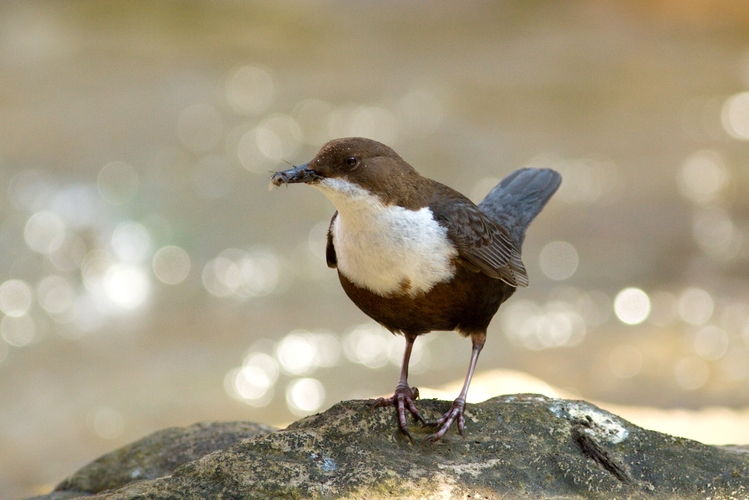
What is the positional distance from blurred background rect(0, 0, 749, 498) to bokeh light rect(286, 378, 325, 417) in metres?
0.03

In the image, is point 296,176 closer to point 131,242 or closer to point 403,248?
point 403,248

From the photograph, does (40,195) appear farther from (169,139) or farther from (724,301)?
(724,301)

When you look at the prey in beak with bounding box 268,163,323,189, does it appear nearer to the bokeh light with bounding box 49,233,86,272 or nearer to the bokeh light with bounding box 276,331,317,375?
the bokeh light with bounding box 276,331,317,375

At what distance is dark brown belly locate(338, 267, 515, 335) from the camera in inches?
119

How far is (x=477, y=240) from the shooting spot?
3203 millimetres

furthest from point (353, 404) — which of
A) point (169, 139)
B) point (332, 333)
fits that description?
point (169, 139)

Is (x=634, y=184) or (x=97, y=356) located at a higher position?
(x=634, y=184)

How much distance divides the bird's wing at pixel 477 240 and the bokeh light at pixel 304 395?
371 centimetres

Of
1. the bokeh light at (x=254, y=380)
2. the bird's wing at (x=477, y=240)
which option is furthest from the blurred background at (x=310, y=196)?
the bird's wing at (x=477, y=240)

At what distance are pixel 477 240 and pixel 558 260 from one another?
573 cm

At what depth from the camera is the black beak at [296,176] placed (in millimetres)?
2926

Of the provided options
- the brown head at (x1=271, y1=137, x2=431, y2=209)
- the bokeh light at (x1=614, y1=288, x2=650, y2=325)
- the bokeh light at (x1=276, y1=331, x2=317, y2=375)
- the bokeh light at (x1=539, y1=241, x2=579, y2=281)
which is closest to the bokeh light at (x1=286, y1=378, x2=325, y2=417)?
the bokeh light at (x1=276, y1=331, x2=317, y2=375)

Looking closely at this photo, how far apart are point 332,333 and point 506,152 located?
4.01 meters

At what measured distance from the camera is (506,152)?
10.4m
